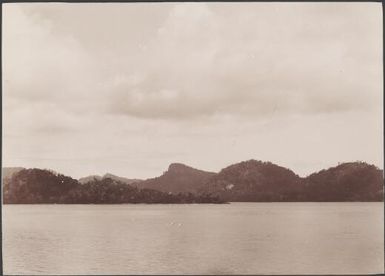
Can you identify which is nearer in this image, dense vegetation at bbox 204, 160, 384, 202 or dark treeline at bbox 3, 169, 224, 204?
dense vegetation at bbox 204, 160, 384, 202

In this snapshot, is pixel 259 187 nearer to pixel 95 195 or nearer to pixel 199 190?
pixel 199 190

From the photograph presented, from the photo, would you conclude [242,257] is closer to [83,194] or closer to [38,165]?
[38,165]

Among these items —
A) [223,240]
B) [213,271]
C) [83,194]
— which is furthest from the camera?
[83,194]

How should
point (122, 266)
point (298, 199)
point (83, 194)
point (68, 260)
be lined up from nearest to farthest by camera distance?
point (122, 266) → point (68, 260) → point (83, 194) → point (298, 199)

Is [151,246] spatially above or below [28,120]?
below

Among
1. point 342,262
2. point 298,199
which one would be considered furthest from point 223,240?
point 298,199

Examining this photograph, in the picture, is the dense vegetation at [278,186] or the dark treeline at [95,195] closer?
the dense vegetation at [278,186]

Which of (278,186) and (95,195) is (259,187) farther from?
(95,195)

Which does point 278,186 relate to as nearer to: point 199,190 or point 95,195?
point 199,190

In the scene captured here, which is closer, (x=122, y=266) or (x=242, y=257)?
(x=122, y=266)

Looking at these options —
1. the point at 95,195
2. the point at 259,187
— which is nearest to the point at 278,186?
the point at 259,187

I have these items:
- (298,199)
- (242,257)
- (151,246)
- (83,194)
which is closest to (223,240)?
(151,246)
